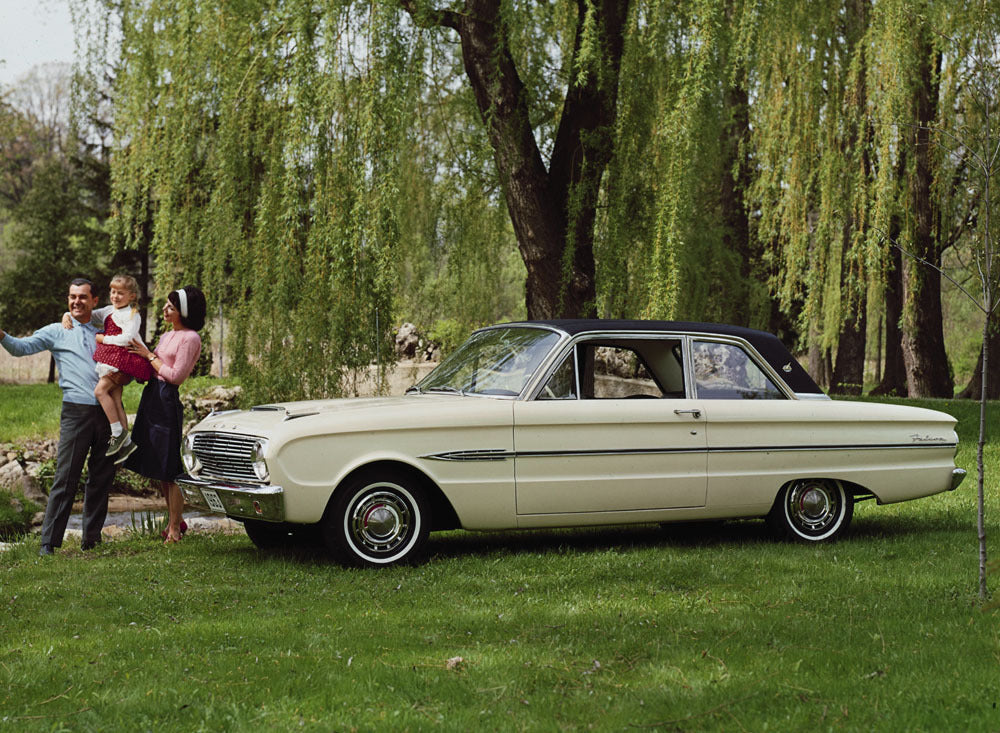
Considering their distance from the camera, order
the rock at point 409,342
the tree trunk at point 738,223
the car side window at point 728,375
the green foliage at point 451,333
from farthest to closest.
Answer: the rock at point 409,342 → the tree trunk at point 738,223 → the green foliage at point 451,333 → the car side window at point 728,375

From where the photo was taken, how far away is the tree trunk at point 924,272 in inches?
571

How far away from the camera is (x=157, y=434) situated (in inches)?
339

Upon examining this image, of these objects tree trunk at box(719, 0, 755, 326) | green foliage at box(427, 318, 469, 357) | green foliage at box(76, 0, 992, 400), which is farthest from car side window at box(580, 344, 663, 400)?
tree trunk at box(719, 0, 755, 326)

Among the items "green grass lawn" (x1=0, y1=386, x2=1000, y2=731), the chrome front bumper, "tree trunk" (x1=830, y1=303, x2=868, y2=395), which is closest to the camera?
"green grass lawn" (x1=0, y1=386, x2=1000, y2=731)

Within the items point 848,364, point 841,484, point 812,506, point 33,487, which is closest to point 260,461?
point 812,506

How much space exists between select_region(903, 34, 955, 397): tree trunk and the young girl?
29.4 feet

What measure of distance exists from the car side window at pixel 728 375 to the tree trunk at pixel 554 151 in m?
3.49

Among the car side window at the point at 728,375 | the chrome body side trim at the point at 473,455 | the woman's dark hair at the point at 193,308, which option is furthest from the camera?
the woman's dark hair at the point at 193,308

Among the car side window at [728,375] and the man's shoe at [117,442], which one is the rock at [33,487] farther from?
the car side window at [728,375]

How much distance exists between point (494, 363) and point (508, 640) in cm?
313

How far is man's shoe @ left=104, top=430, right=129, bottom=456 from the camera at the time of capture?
8383 millimetres

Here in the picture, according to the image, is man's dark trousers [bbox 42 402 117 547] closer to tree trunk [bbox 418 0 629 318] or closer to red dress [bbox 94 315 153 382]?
red dress [bbox 94 315 153 382]

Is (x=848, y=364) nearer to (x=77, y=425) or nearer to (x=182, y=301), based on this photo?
(x=182, y=301)

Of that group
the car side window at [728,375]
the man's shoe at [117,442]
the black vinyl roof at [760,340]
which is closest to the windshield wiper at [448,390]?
the black vinyl roof at [760,340]
